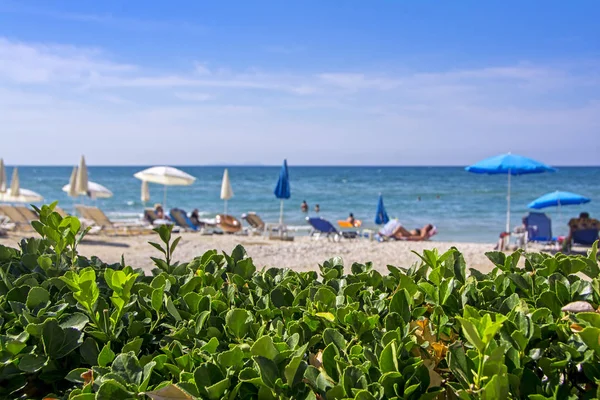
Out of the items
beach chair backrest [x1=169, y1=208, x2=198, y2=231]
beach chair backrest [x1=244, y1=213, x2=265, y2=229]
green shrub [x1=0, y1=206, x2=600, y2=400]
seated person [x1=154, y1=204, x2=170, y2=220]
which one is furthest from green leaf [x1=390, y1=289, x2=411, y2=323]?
seated person [x1=154, y1=204, x2=170, y2=220]

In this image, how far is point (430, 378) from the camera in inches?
45.4

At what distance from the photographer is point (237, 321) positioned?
1.29 meters

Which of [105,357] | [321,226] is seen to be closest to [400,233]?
[321,226]

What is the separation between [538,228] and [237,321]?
15.0 m

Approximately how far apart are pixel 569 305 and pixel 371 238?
53.5 feet

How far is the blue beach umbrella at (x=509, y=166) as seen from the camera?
49.4 ft

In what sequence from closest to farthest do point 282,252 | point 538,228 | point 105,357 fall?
1. point 105,357
2. point 282,252
3. point 538,228

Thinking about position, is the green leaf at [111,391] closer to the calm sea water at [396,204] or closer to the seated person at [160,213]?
the seated person at [160,213]

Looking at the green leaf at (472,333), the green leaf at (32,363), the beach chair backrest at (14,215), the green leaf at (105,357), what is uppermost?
the green leaf at (472,333)

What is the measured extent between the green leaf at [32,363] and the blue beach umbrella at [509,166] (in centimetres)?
1475

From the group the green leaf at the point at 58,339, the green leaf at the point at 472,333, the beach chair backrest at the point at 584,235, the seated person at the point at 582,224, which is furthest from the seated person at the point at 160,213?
the green leaf at the point at 472,333

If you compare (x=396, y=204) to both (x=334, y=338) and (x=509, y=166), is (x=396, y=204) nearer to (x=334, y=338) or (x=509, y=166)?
(x=509, y=166)

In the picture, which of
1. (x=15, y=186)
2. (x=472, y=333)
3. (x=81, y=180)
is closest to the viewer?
(x=472, y=333)

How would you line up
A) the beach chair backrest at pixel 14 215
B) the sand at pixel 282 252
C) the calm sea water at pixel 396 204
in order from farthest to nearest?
the calm sea water at pixel 396 204, the beach chair backrest at pixel 14 215, the sand at pixel 282 252
